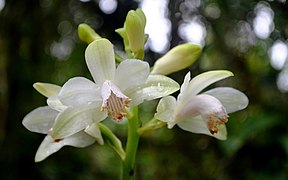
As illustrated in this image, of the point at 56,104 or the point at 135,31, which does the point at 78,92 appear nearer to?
the point at 56,104

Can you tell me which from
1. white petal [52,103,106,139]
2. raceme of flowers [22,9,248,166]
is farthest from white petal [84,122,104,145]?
white petal [52,103,106,139]

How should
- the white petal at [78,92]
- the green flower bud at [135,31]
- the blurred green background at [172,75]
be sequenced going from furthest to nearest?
the blurred green background at [172,75], the green flower bud at [135,31], the white petal at [78,92]

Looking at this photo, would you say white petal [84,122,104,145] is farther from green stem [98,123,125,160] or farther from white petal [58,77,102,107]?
white petal [58,77,102,107]

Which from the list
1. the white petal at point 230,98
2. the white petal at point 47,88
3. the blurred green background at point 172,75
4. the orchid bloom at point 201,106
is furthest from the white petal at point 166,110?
the blurred green background at point 172,75

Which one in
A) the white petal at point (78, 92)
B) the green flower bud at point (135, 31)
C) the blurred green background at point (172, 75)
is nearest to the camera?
the white petal at point (78, 92)

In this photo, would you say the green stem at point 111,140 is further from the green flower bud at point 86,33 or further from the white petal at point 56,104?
the green flower bud at point 86,33
